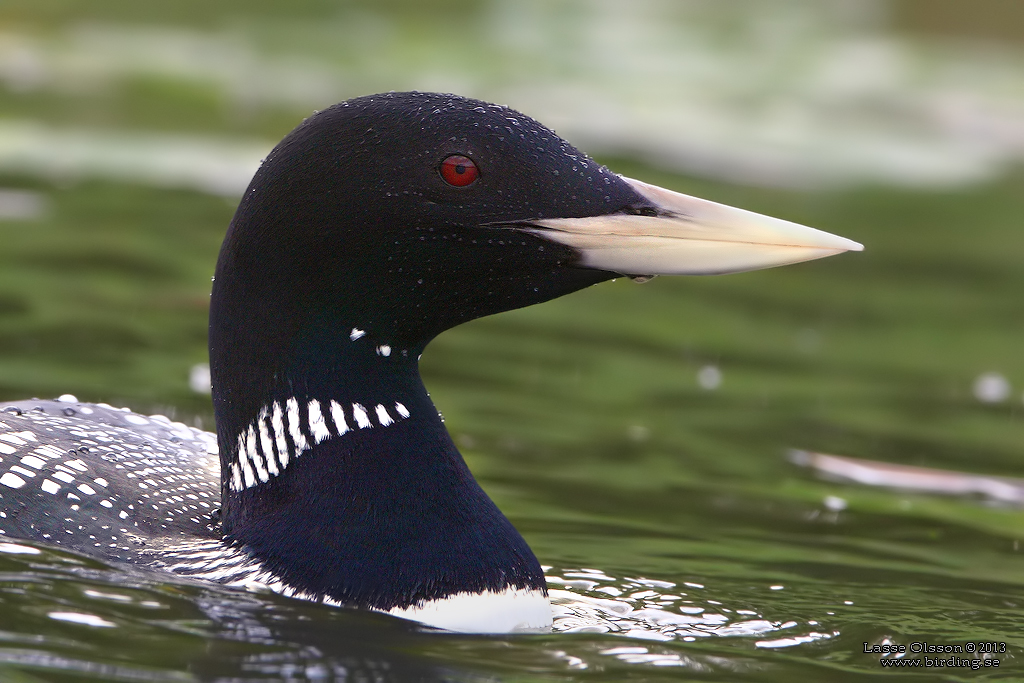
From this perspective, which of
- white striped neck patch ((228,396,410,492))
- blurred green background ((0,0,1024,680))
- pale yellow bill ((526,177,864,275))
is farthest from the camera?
blurred green background ((0,0,1024,680))

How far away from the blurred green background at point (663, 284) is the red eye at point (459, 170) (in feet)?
3.94

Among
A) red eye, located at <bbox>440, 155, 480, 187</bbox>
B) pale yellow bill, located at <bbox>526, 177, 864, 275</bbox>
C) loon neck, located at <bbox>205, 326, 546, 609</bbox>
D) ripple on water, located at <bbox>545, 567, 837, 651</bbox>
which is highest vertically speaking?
red eye, located at <bbox>440, 155, 480, 187</bbox>

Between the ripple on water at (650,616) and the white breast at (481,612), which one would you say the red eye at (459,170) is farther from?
the ripple on water at (650,616)

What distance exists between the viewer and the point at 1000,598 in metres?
4.02

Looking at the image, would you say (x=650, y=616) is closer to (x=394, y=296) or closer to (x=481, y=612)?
(x=481, y=612)

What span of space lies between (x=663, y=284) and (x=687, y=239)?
5.48 metres

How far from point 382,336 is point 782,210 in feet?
25.7

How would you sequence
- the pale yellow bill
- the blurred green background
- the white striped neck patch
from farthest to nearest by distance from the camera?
the blurred green background → the white striped neck patch → the pale yellow bill

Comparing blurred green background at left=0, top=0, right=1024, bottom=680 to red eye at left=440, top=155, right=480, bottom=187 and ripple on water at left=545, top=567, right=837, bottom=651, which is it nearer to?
ripple on water at left=545, top=567, right=837, bottom=651

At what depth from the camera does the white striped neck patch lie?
3.32 m

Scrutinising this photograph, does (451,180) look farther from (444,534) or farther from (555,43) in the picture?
(555,43)

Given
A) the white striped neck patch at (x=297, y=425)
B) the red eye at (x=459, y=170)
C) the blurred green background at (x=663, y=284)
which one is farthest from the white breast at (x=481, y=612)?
the red eye at (x=459, y=170)

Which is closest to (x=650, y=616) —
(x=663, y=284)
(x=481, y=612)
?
(x=481, y=612)

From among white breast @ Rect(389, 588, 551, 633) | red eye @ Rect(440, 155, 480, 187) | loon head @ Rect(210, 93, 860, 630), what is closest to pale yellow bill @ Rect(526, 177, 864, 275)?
loon head @ Rect(210, 93, 860, 630)
